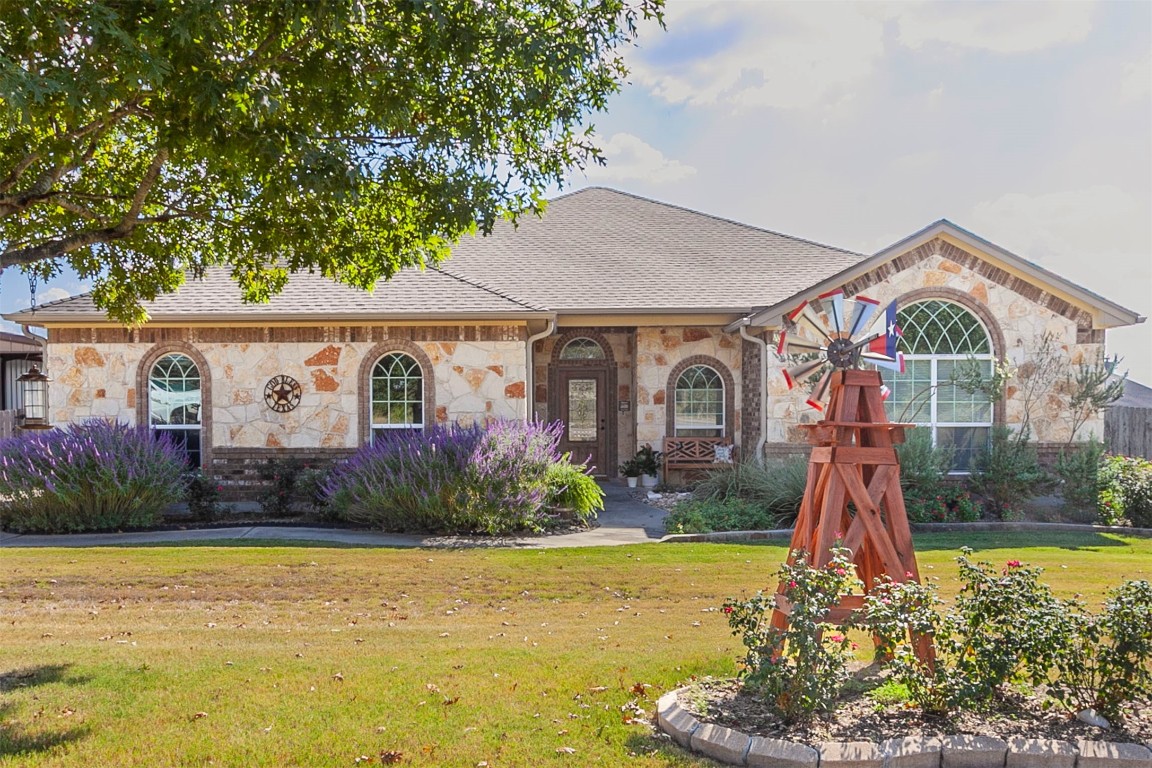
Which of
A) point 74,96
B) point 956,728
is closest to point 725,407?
point 956,728

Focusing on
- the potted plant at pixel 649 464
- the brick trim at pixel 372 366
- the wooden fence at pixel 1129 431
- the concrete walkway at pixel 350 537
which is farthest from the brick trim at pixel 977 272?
the brick trim at pixel 372 366

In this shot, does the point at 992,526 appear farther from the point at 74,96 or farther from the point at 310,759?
the point at 74,96

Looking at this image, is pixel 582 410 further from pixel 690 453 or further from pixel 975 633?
pixel 975 633

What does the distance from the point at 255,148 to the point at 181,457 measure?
10.3 m

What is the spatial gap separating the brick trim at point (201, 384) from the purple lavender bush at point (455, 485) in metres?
3.41

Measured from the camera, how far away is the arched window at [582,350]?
58.7ft

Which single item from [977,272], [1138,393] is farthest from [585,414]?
[1138,393]

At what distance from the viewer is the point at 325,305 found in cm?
1486

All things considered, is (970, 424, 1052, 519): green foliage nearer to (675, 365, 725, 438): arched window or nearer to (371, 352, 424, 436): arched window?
(675, 365, 725, 438): arched window

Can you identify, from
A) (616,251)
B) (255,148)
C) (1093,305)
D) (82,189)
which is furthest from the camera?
(616,251)

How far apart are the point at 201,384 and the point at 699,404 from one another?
8.77 meters

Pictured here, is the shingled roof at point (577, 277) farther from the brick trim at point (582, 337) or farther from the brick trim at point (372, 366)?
the brick trim at point (582, 337)

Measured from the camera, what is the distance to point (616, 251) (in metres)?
19.1

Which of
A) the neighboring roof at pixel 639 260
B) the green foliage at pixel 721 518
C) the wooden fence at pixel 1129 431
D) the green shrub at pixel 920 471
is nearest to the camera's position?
the green foliage at pixel 721 518
